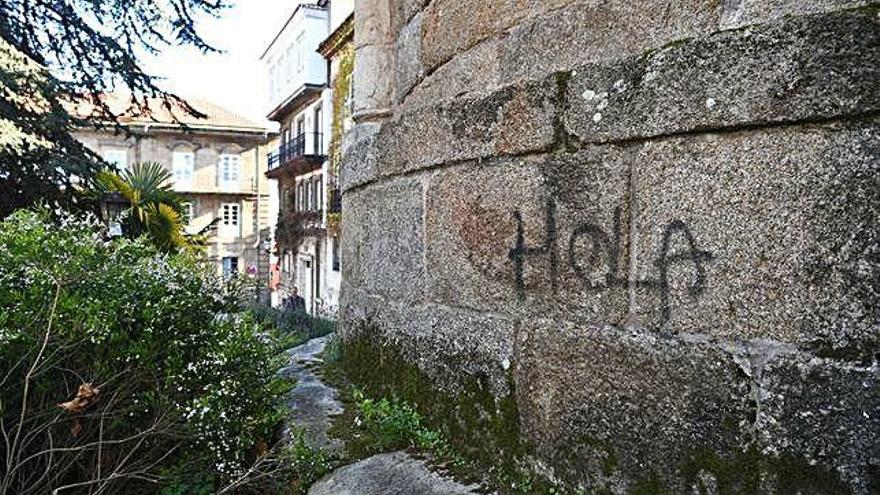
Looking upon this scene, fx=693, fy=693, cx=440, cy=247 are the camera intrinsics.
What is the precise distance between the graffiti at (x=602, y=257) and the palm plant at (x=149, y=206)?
374 inches

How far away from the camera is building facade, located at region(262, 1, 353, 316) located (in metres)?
24.3

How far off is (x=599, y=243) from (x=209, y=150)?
3837 centimetres

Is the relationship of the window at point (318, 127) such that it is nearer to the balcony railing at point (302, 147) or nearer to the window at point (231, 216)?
the balcony railing at point (302, 147)

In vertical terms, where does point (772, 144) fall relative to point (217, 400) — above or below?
above

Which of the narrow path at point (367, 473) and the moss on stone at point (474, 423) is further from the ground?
the moss on stone at point (474, 423)

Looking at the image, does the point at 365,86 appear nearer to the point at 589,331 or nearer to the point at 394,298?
the point at 394,298

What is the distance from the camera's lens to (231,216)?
39.0 metres

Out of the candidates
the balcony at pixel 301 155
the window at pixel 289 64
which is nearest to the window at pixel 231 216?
the balcony at pixel 301 155

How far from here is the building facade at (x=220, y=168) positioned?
122 feet

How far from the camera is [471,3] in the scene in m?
2.54

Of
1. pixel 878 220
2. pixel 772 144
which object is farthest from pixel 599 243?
pixel 878 220

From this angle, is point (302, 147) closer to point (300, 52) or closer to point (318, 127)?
point (318, 127)

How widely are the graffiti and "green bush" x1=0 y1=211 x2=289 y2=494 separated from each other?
1344mm

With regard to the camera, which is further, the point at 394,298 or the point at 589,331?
the point at 394,298
